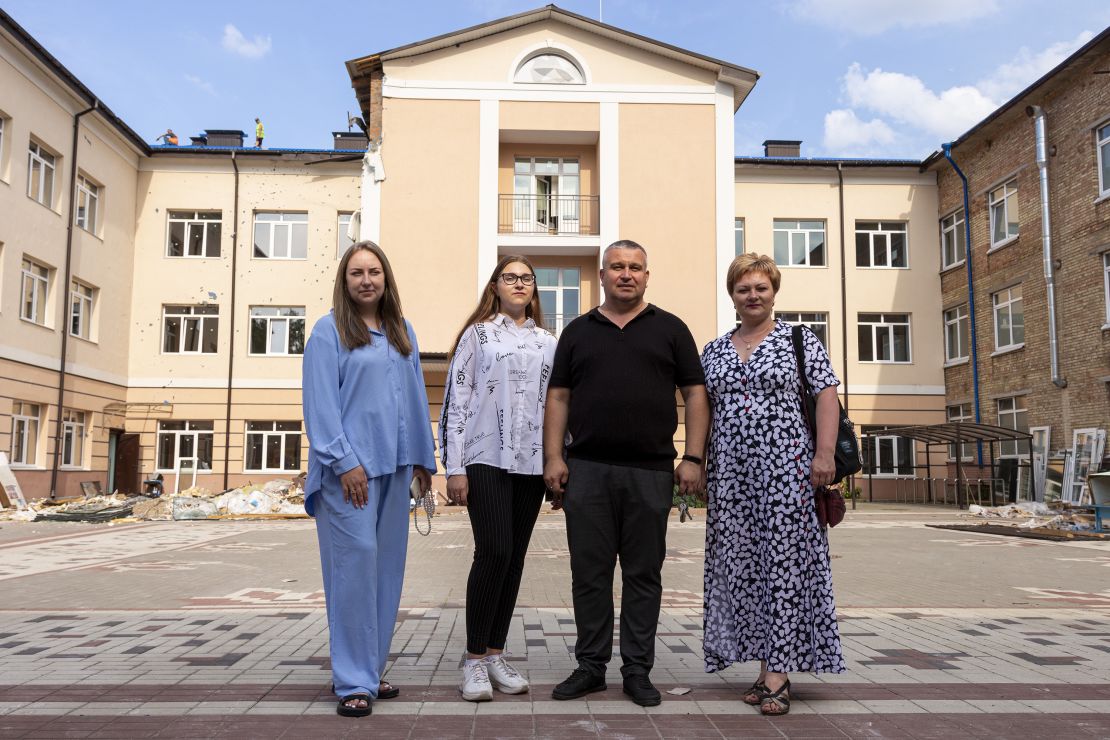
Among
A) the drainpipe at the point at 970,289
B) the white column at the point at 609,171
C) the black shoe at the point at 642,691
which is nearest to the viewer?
the black shoe at the point at 642,691

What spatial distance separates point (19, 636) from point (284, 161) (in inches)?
987

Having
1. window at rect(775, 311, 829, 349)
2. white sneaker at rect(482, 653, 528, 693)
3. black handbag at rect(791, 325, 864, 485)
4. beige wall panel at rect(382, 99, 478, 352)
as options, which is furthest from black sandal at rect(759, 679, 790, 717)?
window at rect(775, 311, 829, 349)

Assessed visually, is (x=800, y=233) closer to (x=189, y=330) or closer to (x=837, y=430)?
(x=189, y=330)

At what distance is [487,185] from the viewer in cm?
2386

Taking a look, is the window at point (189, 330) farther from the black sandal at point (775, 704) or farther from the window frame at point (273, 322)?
the black sandal at point (775, 704)

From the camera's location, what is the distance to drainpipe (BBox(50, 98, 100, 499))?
2264 centimetres

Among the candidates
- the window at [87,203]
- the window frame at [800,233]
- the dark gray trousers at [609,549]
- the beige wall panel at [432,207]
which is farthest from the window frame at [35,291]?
the dark gray trousers at [609,549]

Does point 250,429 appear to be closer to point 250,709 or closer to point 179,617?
point 179,617

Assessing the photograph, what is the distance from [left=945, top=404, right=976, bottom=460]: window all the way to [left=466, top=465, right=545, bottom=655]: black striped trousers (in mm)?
24439

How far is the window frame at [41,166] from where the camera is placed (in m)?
21.8

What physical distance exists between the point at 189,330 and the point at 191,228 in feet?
10.6

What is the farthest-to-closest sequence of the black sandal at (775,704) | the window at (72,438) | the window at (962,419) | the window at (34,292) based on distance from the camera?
the window at (962,419) < the window at (72,438) < the window at (34,292) < the black sandal at (775,704)

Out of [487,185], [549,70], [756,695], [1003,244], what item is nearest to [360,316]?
[756,695]

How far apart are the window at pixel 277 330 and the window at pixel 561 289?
8.29 m
